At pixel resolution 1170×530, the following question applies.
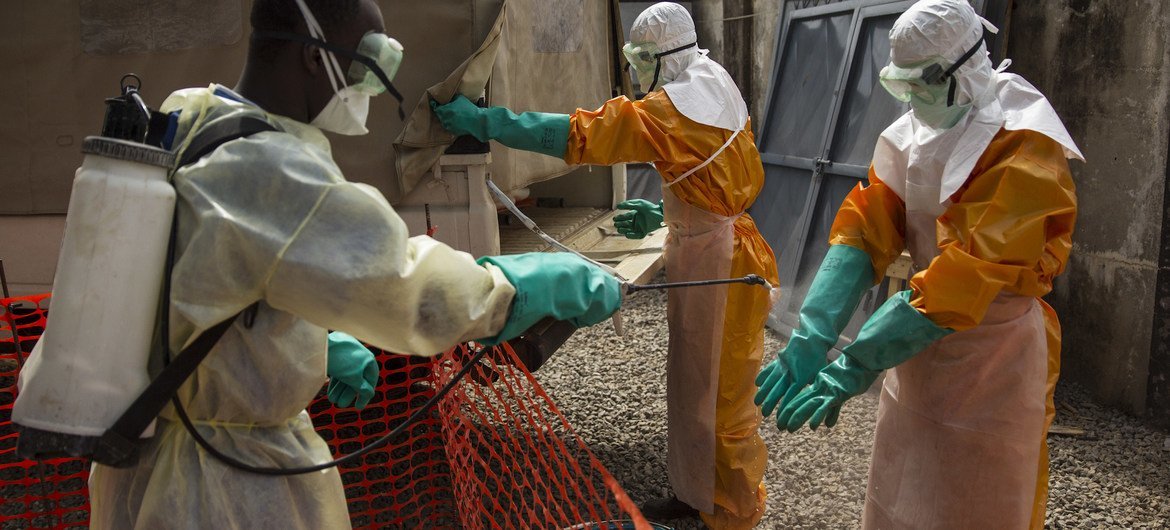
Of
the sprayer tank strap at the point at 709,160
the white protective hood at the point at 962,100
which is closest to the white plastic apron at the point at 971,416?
the white protective hood at the point at 962,100

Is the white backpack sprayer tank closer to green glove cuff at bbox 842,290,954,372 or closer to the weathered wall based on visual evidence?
green glove cuff at bbox 842,290,954,372

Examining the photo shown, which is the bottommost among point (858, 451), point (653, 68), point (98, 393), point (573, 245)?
point (858, 451)

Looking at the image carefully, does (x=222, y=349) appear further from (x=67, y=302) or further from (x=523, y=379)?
(x=523, y=379)

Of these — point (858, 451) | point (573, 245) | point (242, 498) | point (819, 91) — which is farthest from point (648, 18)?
point (819, 91)

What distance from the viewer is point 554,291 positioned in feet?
5.93

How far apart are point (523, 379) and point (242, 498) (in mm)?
3987

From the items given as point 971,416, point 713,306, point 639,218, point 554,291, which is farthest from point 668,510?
point 554,291

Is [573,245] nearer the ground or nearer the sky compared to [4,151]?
nearer the ground

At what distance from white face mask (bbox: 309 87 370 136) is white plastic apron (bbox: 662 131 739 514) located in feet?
6.53

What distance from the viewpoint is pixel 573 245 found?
4.94m

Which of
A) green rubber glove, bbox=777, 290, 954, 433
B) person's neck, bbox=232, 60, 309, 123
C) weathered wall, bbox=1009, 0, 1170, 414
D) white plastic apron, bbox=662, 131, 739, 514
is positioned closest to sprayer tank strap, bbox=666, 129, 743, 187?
white plastic apron, bbox=662, 131, 739, 514

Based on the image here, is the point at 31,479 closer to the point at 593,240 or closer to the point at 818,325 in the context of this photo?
the point at 593,240

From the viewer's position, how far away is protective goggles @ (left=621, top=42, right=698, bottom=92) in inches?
150

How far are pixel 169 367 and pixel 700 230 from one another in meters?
2.49
